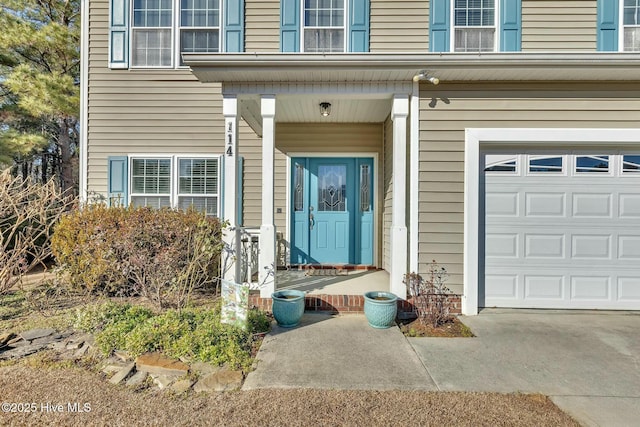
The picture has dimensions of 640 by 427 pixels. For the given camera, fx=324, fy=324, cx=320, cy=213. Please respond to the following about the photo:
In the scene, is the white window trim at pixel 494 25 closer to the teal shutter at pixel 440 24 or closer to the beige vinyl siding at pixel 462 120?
the teal shutter at pixel 440 24

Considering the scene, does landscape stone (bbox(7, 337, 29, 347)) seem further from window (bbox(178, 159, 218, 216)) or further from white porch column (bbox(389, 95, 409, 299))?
white porch column (bbox(389, 95, 409, 299))

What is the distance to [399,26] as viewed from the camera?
5.32 meters

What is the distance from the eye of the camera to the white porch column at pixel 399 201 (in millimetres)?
3889

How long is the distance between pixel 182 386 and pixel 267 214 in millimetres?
2023

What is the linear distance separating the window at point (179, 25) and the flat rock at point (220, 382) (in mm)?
5206

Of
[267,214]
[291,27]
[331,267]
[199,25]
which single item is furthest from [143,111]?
[331,267]

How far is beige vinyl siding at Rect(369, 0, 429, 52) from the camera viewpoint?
17.4ft

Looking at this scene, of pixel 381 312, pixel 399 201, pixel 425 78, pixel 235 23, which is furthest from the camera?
pixel 235 23

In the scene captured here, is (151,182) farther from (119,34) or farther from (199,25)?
(199,25)

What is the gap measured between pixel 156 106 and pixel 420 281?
16.8 ft

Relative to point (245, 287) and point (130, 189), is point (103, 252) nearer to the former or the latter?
point (130, 189)

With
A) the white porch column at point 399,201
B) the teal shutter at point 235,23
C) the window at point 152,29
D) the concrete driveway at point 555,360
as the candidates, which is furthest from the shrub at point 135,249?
the teal shutter at point 235,23

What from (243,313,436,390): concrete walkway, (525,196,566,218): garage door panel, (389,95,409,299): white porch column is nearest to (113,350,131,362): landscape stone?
(243,313,436,390): concrete walkway

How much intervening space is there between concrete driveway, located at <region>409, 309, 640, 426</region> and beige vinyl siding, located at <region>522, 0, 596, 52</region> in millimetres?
4115
